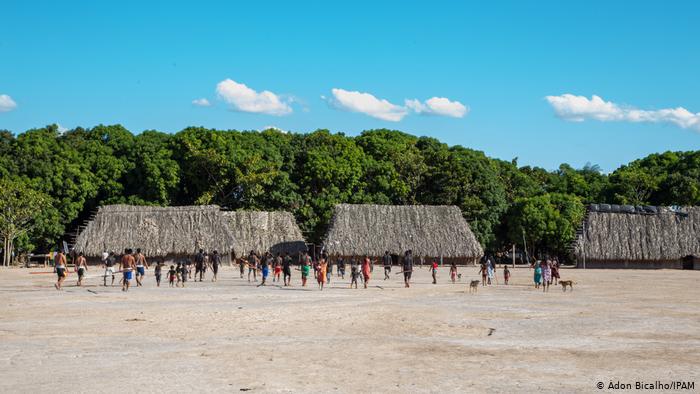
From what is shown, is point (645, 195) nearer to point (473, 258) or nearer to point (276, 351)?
point (473, 258)

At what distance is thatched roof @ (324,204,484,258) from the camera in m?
50.8

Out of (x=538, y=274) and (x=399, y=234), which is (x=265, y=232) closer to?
(x=399, y=234)

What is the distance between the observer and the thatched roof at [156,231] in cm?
4838

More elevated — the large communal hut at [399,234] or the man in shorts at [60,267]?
the large communal hut at [399,234]

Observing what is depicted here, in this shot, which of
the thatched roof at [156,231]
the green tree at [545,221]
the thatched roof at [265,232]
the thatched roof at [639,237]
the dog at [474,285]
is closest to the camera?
the dog at [474,285]

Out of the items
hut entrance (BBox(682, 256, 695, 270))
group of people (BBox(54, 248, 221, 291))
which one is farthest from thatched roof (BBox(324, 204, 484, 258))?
group of people (BBox(54, 248, 221, 291))

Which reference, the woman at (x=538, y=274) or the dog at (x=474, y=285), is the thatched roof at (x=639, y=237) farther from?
the dog at (x=474, y=285)

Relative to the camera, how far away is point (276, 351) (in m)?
13.7

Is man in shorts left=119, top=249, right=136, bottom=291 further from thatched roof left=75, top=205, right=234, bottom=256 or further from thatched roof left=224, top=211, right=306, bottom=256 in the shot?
thatched roof left=224, top=211, right=306, bottom=256

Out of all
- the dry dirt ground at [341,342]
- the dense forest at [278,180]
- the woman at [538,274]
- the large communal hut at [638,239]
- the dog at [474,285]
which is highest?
the dense forest at [278,180]

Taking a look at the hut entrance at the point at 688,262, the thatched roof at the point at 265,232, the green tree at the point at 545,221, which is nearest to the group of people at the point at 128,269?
the thatched roof at the point at 265,232

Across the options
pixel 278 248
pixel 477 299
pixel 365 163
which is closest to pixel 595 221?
pixel 365 163

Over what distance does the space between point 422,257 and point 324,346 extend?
37371 mm

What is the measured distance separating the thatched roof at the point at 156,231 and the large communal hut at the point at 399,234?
737 cm
